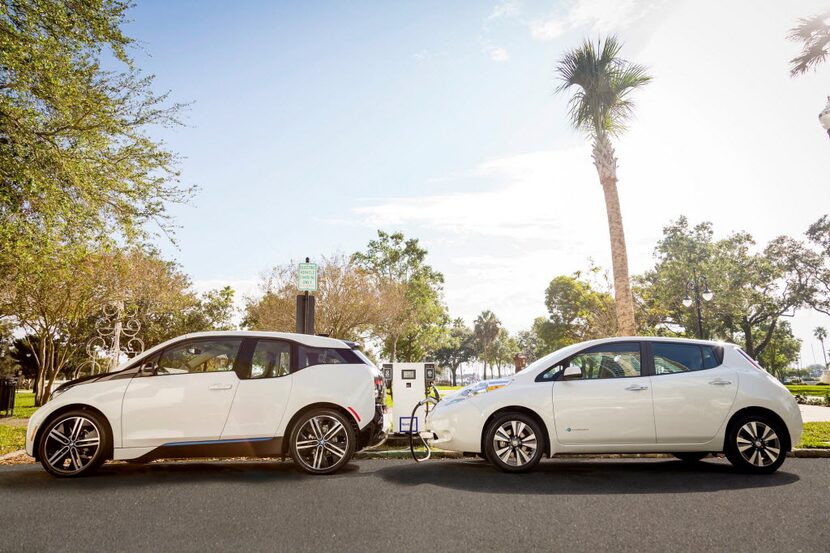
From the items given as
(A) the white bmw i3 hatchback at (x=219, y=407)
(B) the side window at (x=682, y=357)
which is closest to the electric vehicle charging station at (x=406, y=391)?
(A) the white bmw i3 hatchback at (x=219, y=407)

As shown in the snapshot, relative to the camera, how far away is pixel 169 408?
6297 mm

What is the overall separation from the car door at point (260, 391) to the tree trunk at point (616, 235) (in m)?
10.0

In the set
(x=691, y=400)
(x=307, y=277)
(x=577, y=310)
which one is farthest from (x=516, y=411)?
(x=577, y=310)

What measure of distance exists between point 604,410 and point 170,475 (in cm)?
528

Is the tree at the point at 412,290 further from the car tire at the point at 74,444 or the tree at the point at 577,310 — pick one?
the car tire at the point at 74,444

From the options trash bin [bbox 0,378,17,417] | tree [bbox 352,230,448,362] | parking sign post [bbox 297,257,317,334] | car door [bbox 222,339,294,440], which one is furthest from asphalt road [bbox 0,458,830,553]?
tree [bbox 352,230,448,362]

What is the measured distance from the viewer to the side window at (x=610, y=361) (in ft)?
21.9

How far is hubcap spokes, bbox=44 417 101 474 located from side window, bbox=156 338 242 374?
1002 mm

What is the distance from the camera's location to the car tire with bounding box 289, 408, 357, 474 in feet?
21.2

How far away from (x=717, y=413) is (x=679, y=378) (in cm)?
58

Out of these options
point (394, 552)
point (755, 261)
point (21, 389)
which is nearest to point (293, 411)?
point (394, 552)

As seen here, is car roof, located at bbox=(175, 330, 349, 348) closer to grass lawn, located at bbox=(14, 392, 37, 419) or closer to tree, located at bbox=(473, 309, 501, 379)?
grass lawn, located at bbox=(14, 392, 37, 419)

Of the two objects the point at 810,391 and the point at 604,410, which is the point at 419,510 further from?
the point at 810,391

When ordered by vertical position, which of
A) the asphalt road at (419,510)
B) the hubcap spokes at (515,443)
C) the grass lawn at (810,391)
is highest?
the grass lawn at (810,391)
